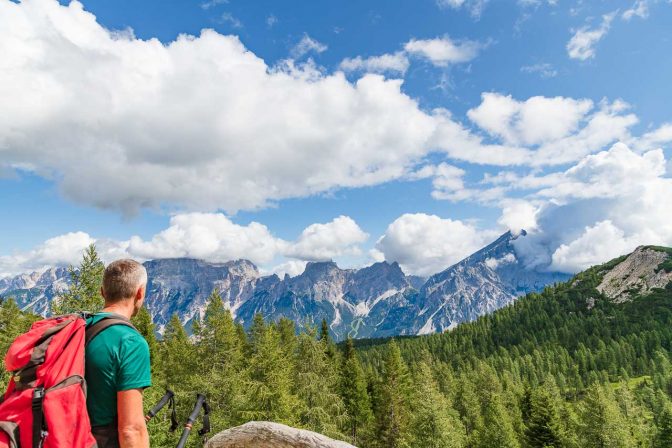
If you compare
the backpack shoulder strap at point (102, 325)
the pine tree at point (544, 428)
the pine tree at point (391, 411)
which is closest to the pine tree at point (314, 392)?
the pine tree at point (391, 411)

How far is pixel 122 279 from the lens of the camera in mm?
4441

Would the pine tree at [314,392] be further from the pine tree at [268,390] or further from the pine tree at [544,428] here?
the pine tree at [544,428]

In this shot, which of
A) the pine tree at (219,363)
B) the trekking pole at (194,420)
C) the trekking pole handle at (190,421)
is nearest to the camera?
the trekking pole at (194,420)

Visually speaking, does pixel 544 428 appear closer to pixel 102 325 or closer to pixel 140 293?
pixel 140 293

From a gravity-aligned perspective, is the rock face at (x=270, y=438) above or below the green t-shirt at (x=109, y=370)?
below

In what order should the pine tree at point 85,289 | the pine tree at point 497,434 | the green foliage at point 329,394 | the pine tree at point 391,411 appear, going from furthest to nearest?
the pine tree at point 497,434 < the pine tree at point 391,411 < the green foliage at point 329,394 < the pine tree at point 85,289

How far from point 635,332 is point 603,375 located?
69387mm

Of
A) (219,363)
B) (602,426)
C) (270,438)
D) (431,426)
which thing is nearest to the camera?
(270,438)

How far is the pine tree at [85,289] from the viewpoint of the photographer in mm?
22109

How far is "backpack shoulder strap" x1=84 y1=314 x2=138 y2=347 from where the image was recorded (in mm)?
3873

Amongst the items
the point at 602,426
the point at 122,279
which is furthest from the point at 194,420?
the point at 602,426

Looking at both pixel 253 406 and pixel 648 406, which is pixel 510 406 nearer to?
pixel 648 406

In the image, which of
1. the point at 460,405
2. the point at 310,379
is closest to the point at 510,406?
the point at 460,405

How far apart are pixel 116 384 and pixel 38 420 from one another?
632mm
